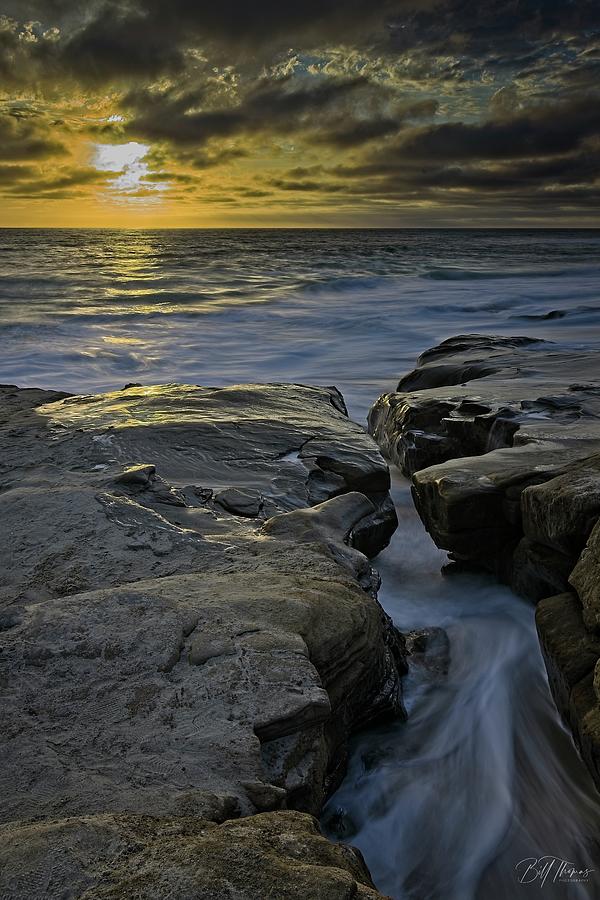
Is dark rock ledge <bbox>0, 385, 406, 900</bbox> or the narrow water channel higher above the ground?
dark rock ledge <bbox>0, 385, 406, 900</bbox>

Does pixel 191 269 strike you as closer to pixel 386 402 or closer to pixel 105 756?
pixel 386 402

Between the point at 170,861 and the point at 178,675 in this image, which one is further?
the point at 178,675

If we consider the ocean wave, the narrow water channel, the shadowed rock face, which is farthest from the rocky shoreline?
the ocean wave

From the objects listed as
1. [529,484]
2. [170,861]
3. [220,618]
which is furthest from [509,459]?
[170,861]

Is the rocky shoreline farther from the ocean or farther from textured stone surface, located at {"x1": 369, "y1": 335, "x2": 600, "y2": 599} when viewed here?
the ocean

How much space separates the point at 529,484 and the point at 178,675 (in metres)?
2.39

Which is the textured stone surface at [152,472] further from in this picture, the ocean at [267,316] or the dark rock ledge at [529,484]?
the ocean at [267,316]

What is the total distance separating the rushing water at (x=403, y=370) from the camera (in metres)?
2.58

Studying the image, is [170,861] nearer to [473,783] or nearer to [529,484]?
[473,783]

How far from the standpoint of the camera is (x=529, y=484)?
380 centimetres

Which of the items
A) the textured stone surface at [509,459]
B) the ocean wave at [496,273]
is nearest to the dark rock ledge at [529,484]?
the textured stone surface at [509,459]

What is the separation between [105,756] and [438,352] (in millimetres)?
7915

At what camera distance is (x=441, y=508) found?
394cm

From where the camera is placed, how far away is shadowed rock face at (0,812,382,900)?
1.31 meters
